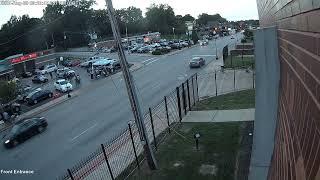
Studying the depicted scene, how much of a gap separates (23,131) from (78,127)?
10.9 ft

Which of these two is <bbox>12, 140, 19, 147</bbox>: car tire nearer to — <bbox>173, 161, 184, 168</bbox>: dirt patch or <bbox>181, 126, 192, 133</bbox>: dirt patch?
<bbox>181, 126, 192, 133</bbox>: dirt patch

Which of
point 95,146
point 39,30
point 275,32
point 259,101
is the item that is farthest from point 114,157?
point 39,30

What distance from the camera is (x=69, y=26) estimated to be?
118875 mm

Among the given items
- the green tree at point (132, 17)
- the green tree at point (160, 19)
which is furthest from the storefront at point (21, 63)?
the green tree at point (160, 19)

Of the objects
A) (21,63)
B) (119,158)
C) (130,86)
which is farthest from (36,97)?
(21,63)

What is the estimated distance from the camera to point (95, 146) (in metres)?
19.9

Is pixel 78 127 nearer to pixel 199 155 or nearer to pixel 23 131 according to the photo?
pixel 23 131

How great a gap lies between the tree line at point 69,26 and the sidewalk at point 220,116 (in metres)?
82.7

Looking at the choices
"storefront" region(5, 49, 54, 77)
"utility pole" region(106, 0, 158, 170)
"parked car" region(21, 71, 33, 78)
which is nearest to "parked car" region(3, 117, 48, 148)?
"utility pole" region(106, 0, 158, 170)

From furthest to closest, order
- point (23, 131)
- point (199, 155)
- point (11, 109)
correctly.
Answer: point (11, 109)
point (23, 131)
point (199, 155)

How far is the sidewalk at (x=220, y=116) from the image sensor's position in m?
20.6

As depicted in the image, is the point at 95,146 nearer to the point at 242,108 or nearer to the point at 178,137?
the point at 178,137

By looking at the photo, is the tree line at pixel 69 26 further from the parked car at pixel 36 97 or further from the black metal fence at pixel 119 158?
the black metal fence at pixel 119 158

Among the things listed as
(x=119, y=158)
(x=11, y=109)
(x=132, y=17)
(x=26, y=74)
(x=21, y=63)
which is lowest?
(x=11, y=109)
